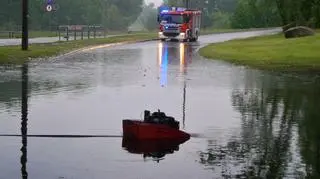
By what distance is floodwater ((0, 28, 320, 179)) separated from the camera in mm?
10102

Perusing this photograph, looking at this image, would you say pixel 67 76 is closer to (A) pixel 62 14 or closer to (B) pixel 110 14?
(A) pixel 62 14

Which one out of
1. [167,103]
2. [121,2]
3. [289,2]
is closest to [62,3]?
[121,2]

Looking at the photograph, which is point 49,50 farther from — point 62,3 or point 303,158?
point 62,3

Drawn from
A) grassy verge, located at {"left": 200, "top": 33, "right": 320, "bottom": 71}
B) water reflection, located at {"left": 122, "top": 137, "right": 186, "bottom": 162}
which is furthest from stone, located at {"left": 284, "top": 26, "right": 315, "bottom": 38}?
water reflection, located at {"left": 122, "top": 137, "right": 186, "bottom": 162}

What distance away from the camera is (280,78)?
24.0 m

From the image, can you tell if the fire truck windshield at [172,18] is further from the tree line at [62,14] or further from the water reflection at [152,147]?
the water reflection at [152,147]

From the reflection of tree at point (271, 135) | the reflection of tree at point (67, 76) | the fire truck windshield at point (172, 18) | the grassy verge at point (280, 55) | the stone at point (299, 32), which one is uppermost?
the fire truck windshield at point (172, 18)

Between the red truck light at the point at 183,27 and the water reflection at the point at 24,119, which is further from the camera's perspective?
the red truck light at the point at 183,27

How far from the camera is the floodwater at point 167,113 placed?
10.1 meters

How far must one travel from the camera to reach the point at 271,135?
1280cm

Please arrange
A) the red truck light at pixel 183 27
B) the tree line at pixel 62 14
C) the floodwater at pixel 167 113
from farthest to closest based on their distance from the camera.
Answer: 1. the tree line at pixel 62 14
2. the red truck light at pixel 183 27
3. the floodwater at pixel 167 113

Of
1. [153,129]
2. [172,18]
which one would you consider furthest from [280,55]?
[172,18]

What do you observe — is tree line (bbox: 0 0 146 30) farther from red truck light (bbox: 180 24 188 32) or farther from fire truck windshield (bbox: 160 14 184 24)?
red truck light (bbox: 180 24 188 32)

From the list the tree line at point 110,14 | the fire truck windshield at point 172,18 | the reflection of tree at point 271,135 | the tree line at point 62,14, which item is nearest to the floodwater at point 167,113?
the reflection of tree at point 271,135
